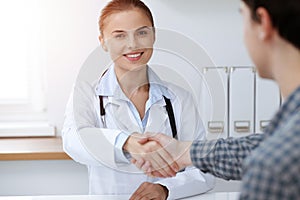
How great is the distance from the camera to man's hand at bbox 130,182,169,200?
131 cm

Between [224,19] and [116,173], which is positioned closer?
[116,173]

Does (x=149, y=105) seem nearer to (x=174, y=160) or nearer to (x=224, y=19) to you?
(x=174, y=160)

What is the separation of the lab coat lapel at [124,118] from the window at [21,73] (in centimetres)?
76

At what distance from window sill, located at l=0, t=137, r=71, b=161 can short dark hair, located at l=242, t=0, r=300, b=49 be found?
1348mm

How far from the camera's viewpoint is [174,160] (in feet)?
3.95

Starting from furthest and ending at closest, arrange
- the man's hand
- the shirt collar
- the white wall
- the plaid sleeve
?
1. the white wall
2. the shirt collar
3. the man's hand
4. the plaid sleeve

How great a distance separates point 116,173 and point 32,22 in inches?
37.1

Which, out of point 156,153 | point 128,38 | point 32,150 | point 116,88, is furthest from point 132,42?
point 32,150

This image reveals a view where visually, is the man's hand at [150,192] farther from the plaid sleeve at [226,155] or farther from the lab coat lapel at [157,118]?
the plaid sleeve at [226,155]

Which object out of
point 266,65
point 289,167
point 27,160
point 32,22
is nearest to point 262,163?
point 289,167

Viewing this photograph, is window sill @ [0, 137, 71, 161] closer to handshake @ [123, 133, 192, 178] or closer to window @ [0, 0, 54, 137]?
window @ [0, 0, 54, 137]

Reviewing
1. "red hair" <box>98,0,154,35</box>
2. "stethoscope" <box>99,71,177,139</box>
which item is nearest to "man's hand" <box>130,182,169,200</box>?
"stethoscope" <box>99,71,177,139</box>

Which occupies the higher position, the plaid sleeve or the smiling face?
the smiling face

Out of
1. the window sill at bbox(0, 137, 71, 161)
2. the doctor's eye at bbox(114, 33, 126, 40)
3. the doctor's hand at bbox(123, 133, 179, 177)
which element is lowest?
the window sill at bbox(0, 137, 71, 161)
